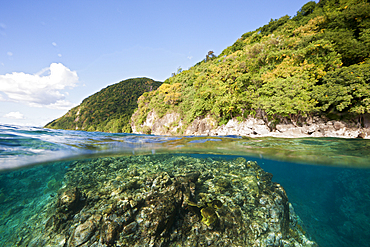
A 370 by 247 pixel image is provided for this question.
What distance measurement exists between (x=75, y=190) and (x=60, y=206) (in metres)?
0.82

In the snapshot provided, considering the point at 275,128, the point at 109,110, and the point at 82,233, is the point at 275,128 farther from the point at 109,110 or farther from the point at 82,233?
the point at 109,110

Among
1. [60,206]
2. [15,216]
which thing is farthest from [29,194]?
[60,206]

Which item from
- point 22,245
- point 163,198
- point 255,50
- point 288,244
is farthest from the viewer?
point 255,50

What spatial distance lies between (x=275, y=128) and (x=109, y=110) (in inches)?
2359

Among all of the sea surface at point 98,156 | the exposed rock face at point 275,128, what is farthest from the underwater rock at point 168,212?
the exposed rock face at point 275,128

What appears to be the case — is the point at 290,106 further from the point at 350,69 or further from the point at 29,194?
the point at 29,194

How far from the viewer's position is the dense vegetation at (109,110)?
163 ft

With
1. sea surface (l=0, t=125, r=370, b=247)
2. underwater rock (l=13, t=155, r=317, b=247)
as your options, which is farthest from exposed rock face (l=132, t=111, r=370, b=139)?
underwater rock (l=13, t=155, r=317, b=247)

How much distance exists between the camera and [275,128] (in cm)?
1619

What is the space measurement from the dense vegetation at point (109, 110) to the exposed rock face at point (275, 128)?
88.1 feet

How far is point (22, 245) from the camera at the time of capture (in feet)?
20.0

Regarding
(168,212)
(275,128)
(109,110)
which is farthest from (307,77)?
(109,110)

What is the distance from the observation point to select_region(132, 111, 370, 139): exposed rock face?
1235cm

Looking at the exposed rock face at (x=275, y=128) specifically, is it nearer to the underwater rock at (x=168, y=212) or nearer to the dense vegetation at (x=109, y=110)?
the underwater rock at (x=168, y=212)
